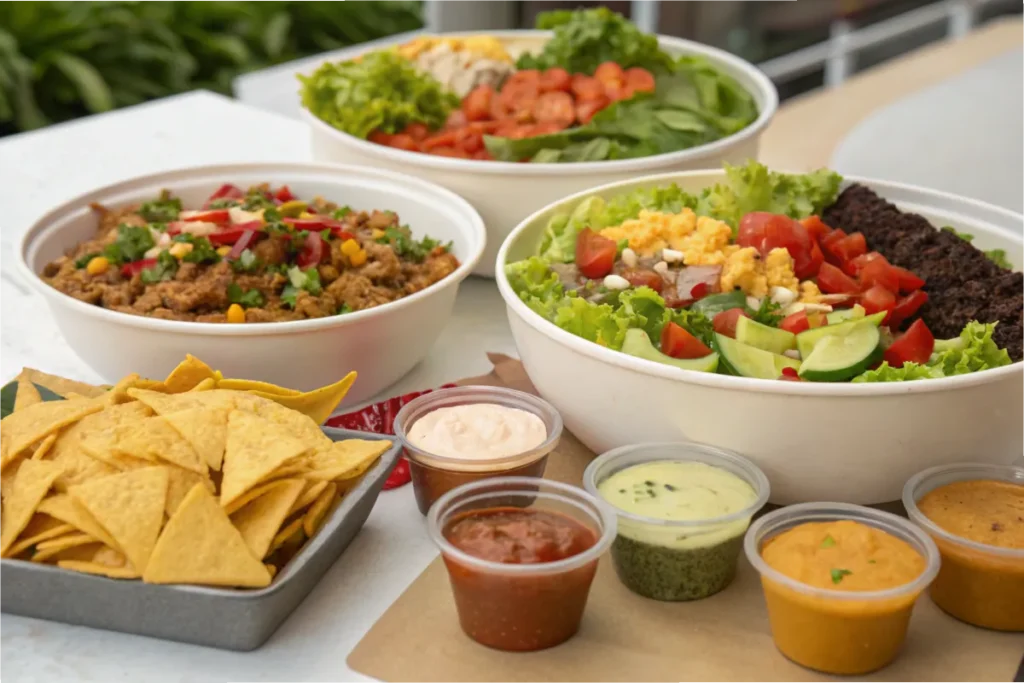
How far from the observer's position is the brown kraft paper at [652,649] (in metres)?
1.77

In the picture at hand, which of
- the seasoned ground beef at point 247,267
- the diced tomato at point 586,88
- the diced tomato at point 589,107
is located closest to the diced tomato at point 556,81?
the diced tomato at point 586,88

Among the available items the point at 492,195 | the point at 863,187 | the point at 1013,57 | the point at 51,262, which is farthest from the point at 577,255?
the point at 1013,57

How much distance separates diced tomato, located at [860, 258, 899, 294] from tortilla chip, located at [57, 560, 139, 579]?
5.07 feet

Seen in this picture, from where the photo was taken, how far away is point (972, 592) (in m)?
1.84

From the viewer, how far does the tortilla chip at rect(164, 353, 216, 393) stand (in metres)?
2.15

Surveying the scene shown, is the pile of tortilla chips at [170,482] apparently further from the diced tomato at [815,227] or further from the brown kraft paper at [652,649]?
the diced tomato at [815,227]

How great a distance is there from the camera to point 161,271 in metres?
2.53

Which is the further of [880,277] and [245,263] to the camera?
[245,263]

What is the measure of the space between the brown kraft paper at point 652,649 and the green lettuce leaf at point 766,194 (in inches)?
40.6

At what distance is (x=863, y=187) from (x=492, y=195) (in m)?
0.92

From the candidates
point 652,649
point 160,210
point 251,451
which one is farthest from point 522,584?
point 160,210

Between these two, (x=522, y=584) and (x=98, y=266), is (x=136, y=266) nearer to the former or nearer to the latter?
(x=98, y=266)

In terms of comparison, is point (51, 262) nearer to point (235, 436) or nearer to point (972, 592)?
point (235, 436)

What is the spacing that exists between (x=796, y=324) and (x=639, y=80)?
1.44 metres
